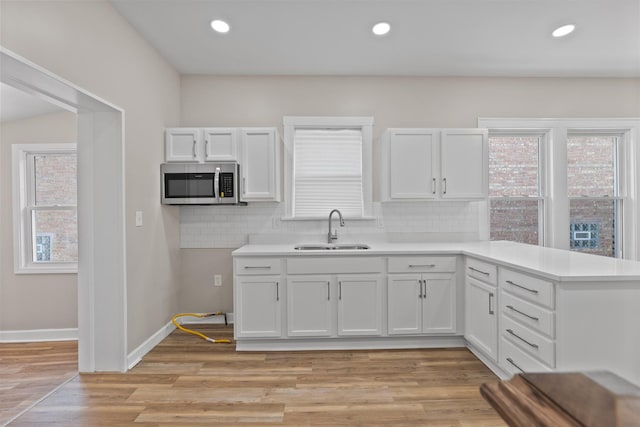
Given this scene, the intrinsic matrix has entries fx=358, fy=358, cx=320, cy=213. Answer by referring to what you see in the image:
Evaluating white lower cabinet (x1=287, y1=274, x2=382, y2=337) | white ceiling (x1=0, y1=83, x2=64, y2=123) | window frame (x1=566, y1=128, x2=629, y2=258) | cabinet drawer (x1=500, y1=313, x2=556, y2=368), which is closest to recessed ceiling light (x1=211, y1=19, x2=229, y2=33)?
white ceiling (x1=0, y1=83, x2=64, y2=123)

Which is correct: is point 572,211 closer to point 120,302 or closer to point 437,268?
point 437,268

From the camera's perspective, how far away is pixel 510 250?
3.09 metres

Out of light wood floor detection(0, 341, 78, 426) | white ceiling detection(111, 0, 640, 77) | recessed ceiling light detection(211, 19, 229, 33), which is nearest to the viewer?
light wood floor detection(0, 341, 78, 426)

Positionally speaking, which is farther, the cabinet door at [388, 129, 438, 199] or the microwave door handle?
the cabinet door at [388, 129, 438, 199]

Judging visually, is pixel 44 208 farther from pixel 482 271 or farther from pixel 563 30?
pixel 563 30

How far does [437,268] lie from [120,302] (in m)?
2.61

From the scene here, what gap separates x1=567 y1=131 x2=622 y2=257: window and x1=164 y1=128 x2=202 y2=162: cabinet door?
3.99 metres

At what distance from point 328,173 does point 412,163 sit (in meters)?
0.91

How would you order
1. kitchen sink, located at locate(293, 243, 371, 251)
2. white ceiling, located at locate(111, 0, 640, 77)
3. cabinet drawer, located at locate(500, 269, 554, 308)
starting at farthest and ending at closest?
kitchen sink, located at locate(293, 243, 371, 251) < white ceiling, located at locate(111, 0, 640, 77) < cabinet drawer, located at locate(500, 269, 554, 308)

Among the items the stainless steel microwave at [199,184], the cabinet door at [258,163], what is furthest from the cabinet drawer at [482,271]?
the stainless steel microwave at [199,184]

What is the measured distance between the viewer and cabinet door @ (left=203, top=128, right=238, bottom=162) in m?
3.53

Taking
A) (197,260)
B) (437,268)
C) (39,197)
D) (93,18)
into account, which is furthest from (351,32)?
(39,197)

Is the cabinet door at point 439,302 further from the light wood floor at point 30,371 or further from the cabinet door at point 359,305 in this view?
the light wood floor at point 30,371

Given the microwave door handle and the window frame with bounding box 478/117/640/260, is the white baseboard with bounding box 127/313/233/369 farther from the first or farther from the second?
the window frame with bounding box 478/117/640/260
